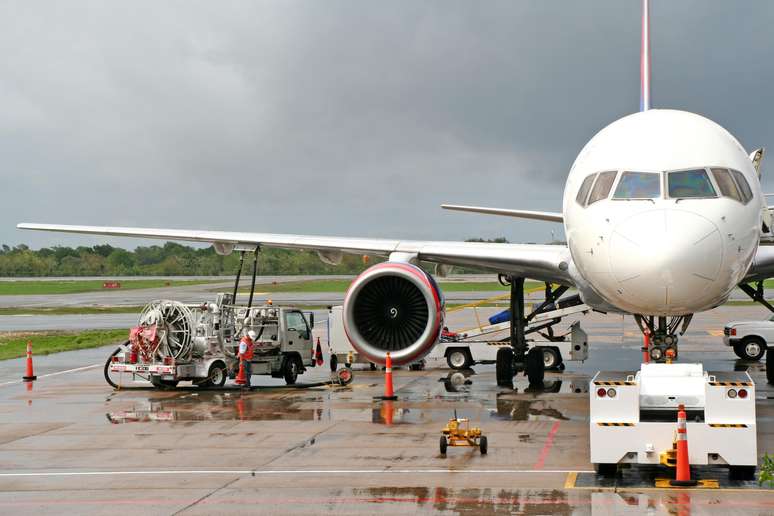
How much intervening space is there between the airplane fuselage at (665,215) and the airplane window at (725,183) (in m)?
0.02

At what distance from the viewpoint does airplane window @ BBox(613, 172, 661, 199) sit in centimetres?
1127

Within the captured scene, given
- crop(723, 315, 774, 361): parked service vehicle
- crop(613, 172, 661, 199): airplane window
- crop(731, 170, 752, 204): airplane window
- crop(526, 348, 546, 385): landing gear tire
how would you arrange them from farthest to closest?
1. crop(723, 315, 774, 361): parked service vehicle
2. crop(526, 348, 546, 385): landing gear tire
3. crop(731, 170, 752, 204): airplane window
4. crop(613, 172, 661, 199): airplane window

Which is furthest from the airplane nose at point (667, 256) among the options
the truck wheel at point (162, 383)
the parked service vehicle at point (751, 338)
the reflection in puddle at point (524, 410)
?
the parked service vehicle at point (751, 338)

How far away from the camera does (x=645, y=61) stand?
60.1 feet

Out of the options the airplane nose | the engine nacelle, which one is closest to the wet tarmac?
the engine nacelle

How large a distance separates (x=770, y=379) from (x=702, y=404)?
33.4ft

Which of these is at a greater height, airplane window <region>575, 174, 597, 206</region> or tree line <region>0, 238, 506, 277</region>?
tree line <region>0, 238, 506, 277</region>

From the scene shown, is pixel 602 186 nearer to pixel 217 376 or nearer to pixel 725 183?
pixel 725 183

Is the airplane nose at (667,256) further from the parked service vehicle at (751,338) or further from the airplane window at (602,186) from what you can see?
the parked service vehicle at (751,338)

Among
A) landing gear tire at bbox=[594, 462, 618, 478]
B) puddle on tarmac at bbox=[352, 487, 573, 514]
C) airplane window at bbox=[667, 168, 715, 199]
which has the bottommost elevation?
puddle on tarmac at bbox=[352, 487, 573, 514]

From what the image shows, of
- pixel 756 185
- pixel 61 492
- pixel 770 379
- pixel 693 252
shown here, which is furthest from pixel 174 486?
pixel 770 379

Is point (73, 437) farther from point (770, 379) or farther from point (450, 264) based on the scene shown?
point (770, 379)

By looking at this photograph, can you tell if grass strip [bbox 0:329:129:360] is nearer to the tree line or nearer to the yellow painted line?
the yellow painted line

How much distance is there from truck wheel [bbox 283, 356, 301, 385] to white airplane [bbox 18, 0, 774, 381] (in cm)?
583
